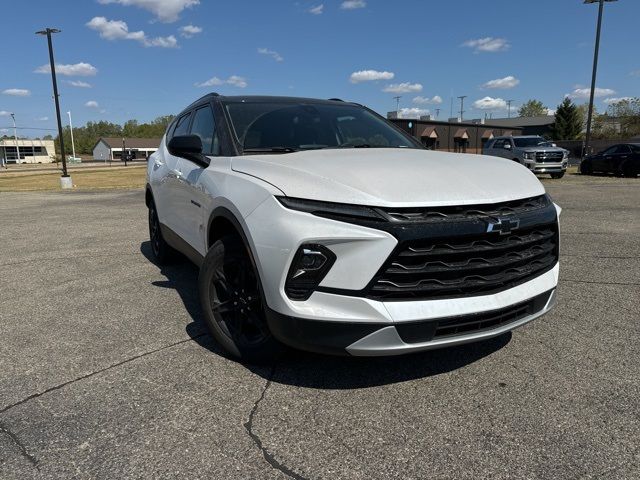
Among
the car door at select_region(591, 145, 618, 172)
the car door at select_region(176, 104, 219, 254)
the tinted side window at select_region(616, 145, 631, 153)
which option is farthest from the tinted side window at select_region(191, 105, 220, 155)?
the car door at select_region(591, 145, 618, 172)

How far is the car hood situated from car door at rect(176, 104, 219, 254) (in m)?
0.58

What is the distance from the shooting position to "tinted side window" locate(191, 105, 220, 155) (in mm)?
3777

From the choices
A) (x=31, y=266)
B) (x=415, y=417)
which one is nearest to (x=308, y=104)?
(x=415, y=417)

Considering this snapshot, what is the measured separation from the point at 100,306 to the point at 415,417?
3.03m

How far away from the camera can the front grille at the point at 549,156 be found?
19.5m

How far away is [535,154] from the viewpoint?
19.5 meters

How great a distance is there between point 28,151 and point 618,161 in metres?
139

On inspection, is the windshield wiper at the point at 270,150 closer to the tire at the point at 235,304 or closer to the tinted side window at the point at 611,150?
the tire at the point at 235,304

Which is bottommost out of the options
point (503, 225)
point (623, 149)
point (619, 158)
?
point (619, 158)

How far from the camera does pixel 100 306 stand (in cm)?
428

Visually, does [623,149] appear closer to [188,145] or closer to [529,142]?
[529,142]

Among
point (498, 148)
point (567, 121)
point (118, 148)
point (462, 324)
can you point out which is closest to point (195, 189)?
point (462, 324)

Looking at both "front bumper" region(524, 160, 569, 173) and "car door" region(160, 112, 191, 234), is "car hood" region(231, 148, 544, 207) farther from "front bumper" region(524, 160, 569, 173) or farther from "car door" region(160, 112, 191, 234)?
"front bumper" region(524, 160, 569, 173)

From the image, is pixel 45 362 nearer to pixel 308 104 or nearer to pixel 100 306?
pixel 100 306
